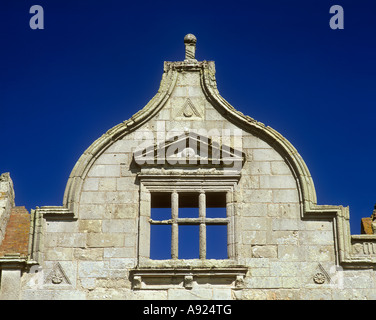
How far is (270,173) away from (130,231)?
3.15 metres

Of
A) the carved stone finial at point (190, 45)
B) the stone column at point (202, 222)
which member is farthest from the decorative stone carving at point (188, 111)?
the stone column at point (202, 222)

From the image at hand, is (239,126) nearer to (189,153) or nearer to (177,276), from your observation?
(189,153)

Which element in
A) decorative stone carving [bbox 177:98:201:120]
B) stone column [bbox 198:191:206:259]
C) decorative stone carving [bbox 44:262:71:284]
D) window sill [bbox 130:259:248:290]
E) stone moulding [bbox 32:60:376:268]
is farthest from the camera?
decorative stone carving [bbox 177:98:201:120]

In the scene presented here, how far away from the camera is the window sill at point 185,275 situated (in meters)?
16.9

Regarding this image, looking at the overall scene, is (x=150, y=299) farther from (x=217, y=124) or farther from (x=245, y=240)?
(x=217, y=124)

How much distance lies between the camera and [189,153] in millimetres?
18094

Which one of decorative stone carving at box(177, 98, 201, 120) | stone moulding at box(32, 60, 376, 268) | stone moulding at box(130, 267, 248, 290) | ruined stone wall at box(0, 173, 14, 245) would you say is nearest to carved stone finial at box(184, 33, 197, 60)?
stone moulding at box(32, 60, 376, 268)

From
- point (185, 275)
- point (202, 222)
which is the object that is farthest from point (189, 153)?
point (185, 275)

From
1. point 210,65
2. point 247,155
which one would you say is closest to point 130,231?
point 247,155

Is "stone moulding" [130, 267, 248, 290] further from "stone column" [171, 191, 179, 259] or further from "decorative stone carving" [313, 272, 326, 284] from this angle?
"decorative stone carving" [313, 272, 326, 284]

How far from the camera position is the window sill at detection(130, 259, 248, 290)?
16906mm

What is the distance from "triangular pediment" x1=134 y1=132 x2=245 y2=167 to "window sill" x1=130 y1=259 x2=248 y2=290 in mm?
2214

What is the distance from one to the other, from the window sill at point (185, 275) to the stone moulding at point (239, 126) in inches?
73.9

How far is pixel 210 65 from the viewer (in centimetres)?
1912
